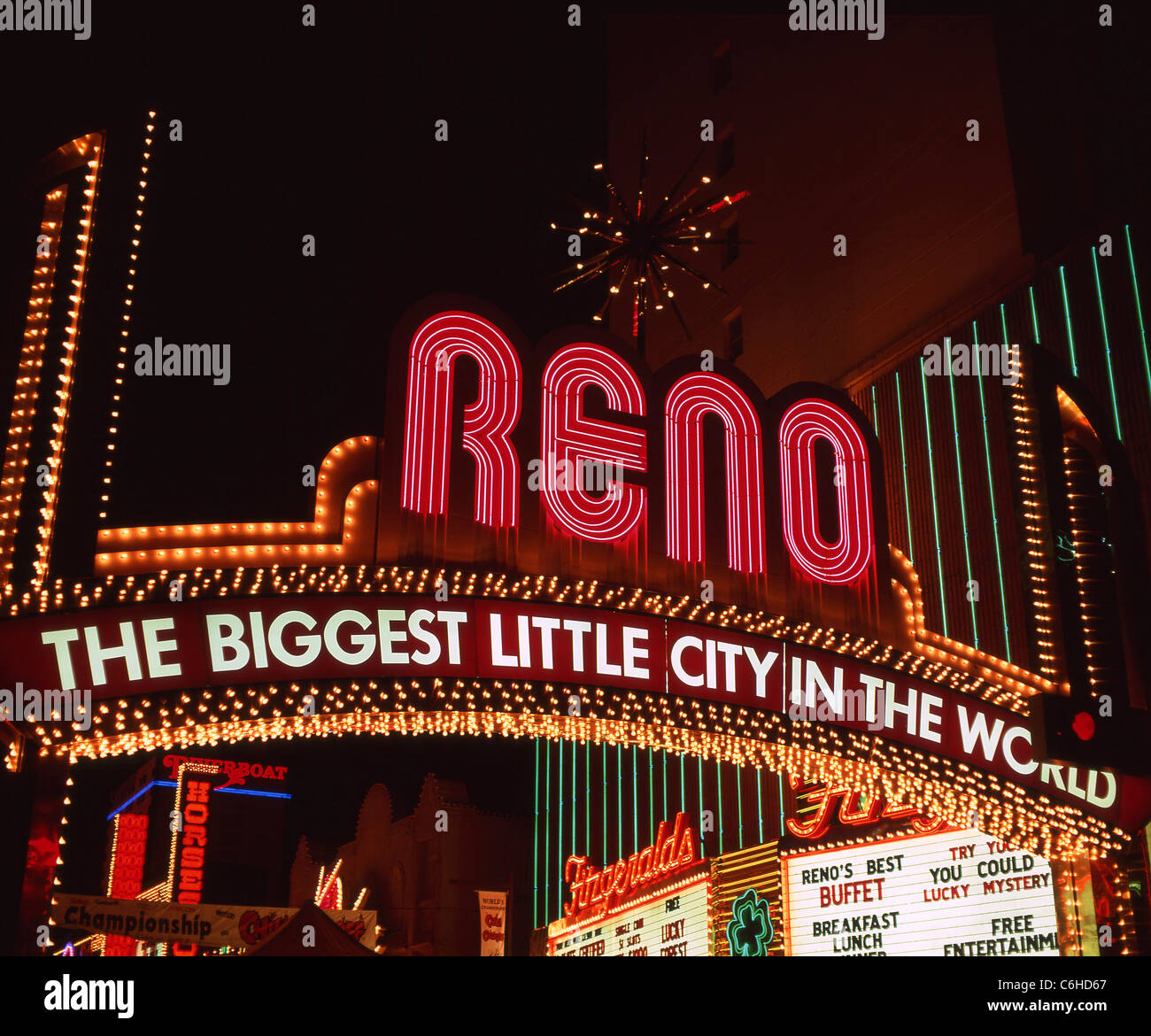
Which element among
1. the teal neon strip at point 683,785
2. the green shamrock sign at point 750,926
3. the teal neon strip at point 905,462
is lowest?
the green shamrock sign at point 750,926

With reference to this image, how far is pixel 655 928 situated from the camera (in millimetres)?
18266

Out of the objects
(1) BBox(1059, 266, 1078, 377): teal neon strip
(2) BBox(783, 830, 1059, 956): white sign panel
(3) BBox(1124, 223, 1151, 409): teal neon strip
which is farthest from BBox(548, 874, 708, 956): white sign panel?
(3) BBox(1124, 223, 1151, 409): teal neon strip

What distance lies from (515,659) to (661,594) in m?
1.46

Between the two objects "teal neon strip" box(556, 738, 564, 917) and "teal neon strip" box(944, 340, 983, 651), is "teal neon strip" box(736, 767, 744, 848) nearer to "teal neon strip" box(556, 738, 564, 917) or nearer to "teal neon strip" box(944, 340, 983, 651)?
"teal neon strip" box(944, 340, 983, 651)

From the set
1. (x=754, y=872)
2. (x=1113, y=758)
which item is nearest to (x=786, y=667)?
(x=1113, y=758)

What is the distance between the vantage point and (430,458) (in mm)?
9836

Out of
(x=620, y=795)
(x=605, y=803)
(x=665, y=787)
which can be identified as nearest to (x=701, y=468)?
(x=665, y=787)

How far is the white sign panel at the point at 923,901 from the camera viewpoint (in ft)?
39.3

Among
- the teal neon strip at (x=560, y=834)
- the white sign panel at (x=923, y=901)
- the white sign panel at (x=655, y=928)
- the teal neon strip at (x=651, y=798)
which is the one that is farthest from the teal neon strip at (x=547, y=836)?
the white sign panel at (x=923, y=901)

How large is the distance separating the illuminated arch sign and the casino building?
0.10 ft

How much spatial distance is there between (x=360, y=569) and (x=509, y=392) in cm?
225

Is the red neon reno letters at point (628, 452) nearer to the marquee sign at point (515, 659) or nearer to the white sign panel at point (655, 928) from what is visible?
the marquee sign at point (515, 659)

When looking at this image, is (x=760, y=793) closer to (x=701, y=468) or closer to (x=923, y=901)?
(x=923, y=901)

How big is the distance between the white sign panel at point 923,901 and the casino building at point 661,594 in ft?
0.13
